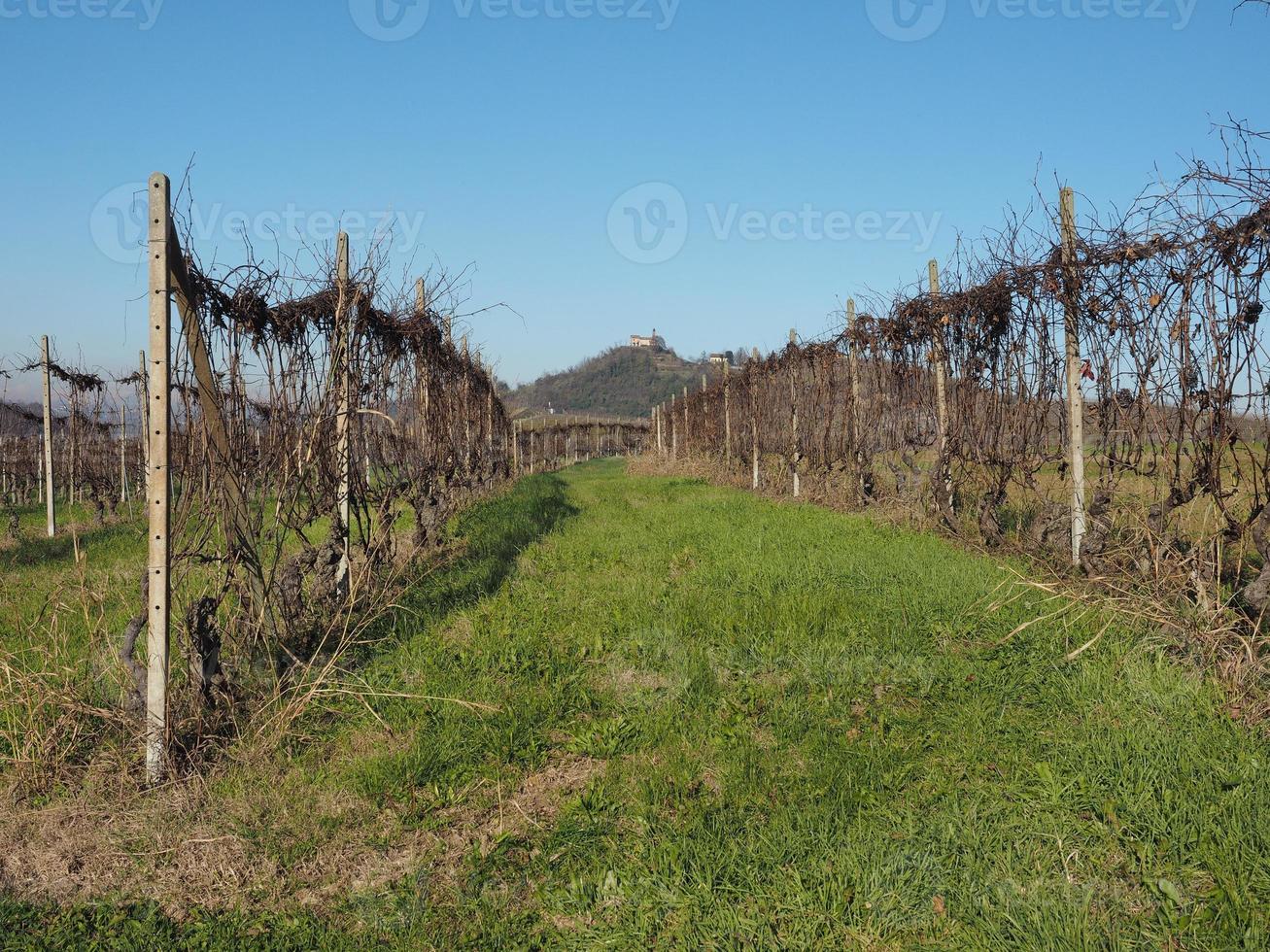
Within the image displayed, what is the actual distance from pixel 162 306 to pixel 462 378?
8527 millimetres

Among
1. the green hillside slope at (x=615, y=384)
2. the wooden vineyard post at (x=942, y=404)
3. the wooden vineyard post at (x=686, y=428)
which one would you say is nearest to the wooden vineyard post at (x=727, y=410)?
the wooden vineyard post at (x=686, y=428)

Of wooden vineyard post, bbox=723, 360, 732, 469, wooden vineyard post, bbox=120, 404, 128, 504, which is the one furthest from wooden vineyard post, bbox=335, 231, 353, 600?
wooden vineyard post, bbox=723, 360, 732, 469

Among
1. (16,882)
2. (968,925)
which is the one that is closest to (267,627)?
(16,882)

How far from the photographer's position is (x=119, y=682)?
330 cm

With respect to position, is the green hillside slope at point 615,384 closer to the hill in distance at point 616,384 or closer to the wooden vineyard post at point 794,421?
the hill in distance at point 616,384

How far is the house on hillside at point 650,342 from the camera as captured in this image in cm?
9794

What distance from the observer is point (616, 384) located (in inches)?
3413

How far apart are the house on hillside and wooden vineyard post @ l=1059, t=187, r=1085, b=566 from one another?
297 feet

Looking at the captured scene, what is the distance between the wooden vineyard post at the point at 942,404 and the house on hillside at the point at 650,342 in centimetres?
8858

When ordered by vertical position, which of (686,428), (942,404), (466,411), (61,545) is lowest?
(61,545)

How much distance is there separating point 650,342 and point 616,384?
16779mm

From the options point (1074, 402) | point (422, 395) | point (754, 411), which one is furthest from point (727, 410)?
point (1074, 402)

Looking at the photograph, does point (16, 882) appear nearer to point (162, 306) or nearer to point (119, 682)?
point (119, 682)

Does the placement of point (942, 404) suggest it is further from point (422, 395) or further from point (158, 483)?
point (158, 483)
